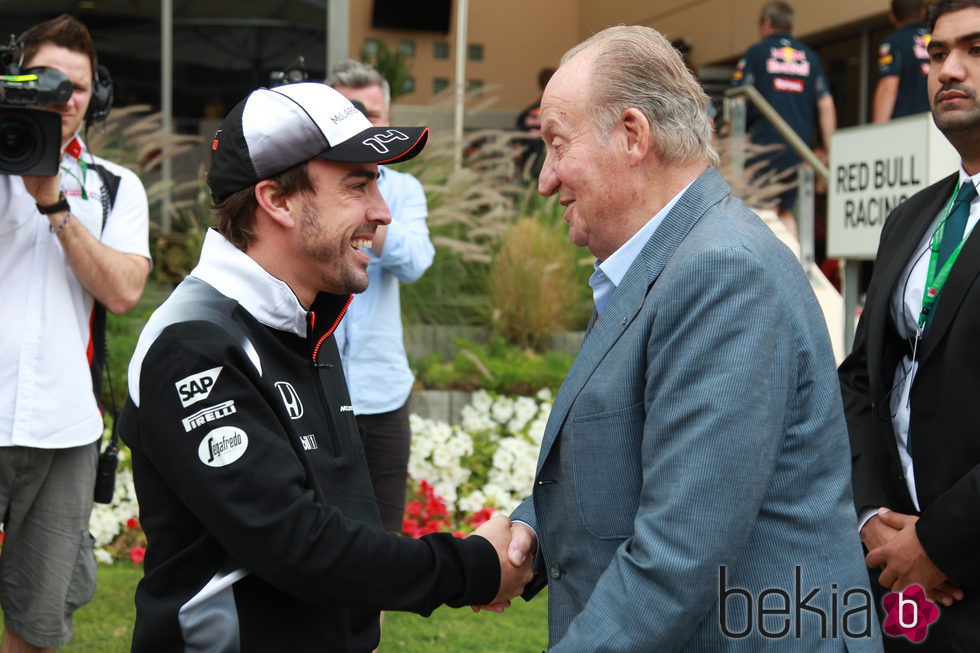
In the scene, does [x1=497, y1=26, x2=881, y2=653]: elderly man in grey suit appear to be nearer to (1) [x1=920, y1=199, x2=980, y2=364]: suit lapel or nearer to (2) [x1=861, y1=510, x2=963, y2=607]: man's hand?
(2) [x1=861, y1=510, x2=963, y2=607]: man's hand

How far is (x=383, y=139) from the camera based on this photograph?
2.53 metres

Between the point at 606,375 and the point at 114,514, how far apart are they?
4750 mm

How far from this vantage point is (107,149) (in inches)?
337

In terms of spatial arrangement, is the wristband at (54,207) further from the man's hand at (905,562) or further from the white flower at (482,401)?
the white flower at (482,401)

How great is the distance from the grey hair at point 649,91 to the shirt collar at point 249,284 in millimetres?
752

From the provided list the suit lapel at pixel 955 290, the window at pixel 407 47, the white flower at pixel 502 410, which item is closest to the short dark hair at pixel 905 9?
the white flower at pixel 502 410

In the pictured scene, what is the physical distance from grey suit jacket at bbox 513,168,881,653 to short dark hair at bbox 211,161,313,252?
728mm

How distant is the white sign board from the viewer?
16.0 feet

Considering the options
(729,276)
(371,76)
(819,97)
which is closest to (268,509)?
(729,276)

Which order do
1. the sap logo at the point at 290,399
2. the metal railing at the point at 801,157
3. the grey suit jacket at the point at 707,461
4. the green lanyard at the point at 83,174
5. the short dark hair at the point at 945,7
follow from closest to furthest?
the grey suit jacket at the point at 707,461
the sap logo at the point at 290,399
the short dark hair at the point at 945,7
the green lanyard at the point at 83,174
the metal railing at the point at 801,157

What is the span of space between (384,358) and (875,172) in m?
2.52

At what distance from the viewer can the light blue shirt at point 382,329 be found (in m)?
4.62

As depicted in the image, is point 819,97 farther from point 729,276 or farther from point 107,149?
point 729,276

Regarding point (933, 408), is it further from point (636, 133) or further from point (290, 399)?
point (290, 399)
